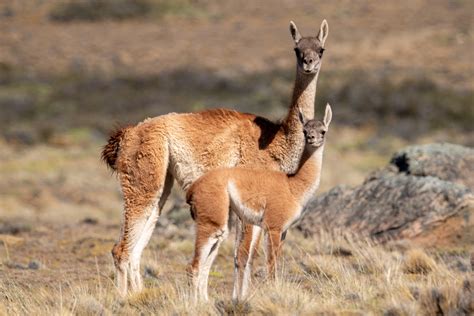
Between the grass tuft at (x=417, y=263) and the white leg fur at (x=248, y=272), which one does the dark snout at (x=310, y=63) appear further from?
the grass tuft at (x=417, y=263)

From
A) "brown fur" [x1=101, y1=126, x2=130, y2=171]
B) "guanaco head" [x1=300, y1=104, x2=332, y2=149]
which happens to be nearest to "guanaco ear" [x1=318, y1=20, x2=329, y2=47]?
"guanaco head" [x1=300, y1=104, x2=332, y2=149]

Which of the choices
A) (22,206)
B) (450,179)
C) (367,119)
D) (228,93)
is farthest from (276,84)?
(450,179)

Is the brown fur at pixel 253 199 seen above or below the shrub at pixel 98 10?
below

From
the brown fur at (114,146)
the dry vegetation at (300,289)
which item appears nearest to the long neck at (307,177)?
the dry vegetation at (300,289)

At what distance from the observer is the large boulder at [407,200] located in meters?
13.0

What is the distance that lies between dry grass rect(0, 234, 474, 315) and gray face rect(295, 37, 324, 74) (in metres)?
2.30

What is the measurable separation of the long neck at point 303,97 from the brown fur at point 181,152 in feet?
0.12

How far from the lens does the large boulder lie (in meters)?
13.0

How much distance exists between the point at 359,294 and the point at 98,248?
21.0ft

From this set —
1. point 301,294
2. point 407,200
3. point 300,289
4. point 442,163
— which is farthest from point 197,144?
point 442,163

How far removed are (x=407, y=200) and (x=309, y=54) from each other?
12.9ft

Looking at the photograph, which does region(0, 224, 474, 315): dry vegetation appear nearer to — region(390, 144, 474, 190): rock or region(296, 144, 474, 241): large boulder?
region(296, 144, 474, 241): large boulder

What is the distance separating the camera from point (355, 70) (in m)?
46.5

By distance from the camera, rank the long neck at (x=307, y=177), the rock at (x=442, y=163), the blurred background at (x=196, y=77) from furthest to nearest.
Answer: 1. the blurred background at (x=196, y=77)
2. the rock at (x=442, y=163)
3. the long neck at (x=307, y=177)
